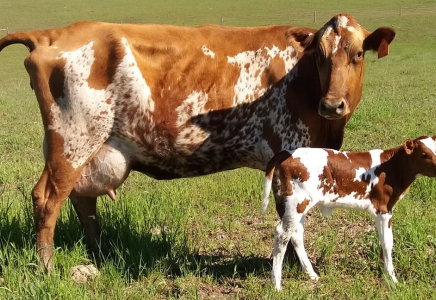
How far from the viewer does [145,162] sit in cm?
491

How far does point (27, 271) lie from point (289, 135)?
7.96 ft

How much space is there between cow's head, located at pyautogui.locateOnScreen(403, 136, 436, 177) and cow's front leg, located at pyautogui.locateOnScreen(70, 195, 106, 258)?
289cm

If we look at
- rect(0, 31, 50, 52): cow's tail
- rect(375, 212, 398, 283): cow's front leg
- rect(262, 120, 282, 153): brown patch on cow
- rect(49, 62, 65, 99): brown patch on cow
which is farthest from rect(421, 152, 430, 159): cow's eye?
rect(0, 31, 50, 52): cow's tail

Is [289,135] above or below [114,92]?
below

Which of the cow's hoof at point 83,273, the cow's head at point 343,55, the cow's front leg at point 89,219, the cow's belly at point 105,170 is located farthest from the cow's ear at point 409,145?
the cow's front leg at point 89,219

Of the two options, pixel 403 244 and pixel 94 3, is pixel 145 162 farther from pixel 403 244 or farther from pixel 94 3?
pixel 94 3

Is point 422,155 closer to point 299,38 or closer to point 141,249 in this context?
point 299,38

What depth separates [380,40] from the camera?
4480 mm

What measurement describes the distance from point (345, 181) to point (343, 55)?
99 centimetres

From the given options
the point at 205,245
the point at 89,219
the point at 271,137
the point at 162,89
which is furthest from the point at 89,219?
the point at 271,137

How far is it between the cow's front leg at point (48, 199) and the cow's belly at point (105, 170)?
0.17 metres

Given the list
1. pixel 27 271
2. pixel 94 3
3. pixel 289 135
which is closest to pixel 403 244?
pixel 289 135

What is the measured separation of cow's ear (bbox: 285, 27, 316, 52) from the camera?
4.66m

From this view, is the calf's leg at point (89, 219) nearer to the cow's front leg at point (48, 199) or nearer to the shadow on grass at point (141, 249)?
the shadow on grass at point (141, 249)
